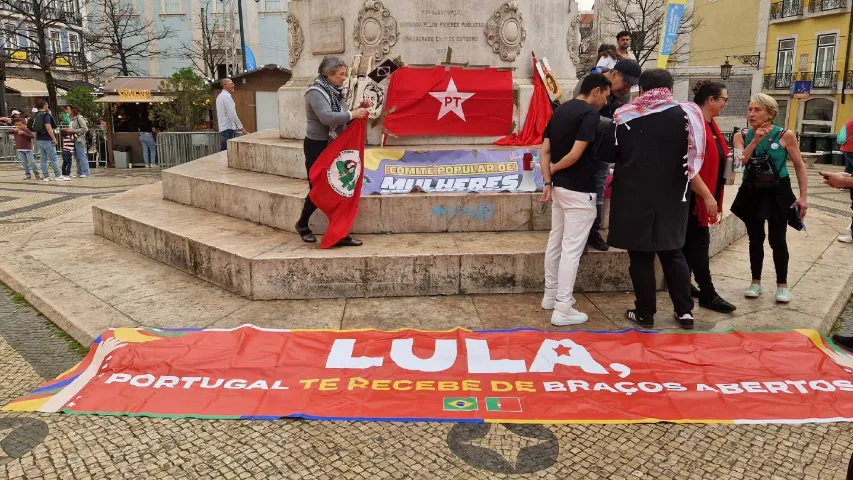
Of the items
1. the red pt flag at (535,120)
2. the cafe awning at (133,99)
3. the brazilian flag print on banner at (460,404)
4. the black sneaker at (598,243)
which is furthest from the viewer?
the cafe awning at (133,99)

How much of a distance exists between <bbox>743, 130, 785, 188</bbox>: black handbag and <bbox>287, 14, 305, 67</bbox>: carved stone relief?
20.8 ft

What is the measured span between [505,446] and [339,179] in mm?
3353

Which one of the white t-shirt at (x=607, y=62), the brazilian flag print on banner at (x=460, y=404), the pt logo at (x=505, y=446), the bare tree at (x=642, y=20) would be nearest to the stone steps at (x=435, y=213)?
the white t-shirt at (x=607, y=62)

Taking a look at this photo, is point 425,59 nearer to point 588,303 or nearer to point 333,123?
point 333,123

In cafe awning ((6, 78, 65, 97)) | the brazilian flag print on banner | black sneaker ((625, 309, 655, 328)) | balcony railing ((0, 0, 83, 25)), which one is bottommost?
the brazilian flag print on banner

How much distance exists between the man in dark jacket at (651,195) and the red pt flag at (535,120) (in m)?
3.42

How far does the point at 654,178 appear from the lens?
15.4 feet

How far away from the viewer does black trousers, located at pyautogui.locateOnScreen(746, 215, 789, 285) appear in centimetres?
547

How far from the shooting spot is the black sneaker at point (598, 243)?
231 inches

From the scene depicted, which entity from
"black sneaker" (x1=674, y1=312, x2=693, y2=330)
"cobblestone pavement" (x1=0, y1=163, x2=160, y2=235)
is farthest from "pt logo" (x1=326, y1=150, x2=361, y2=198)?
"cobblestone pavement" (x1=0, y1=163, x2=160, y2=235)

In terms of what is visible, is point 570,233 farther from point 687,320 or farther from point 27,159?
point 27,159

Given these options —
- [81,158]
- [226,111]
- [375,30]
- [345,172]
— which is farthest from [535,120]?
[81,158]

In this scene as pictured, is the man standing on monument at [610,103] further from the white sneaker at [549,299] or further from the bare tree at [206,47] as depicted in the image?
the bare tree at [206,47]

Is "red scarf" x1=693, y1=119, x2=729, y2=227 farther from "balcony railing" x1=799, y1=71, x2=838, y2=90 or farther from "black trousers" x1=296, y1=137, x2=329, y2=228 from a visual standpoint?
"balcony railing" x1=799, y1=71, x2=838, y2=90
